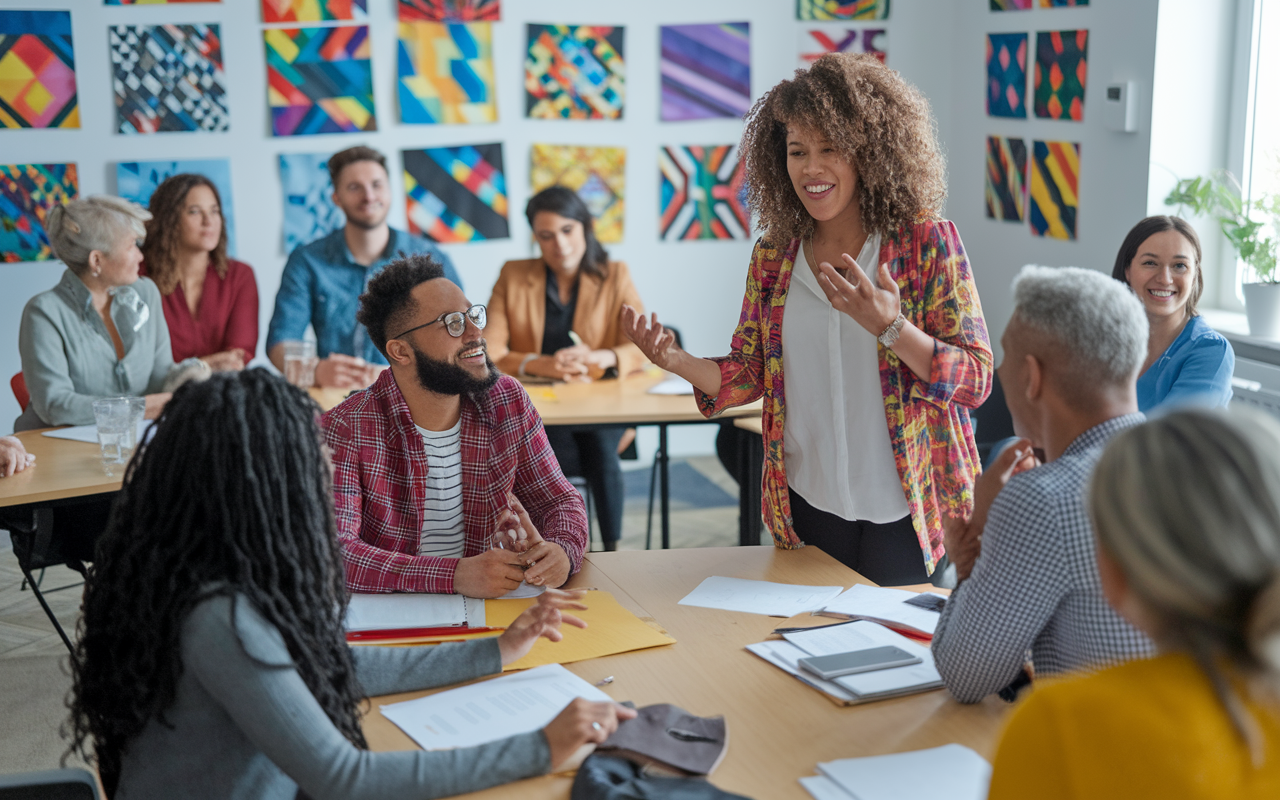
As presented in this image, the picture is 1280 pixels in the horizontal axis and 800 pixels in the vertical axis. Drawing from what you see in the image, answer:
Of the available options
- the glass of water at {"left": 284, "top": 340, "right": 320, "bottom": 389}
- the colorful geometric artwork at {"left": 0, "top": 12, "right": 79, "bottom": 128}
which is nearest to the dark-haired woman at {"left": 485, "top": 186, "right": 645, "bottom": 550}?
the glass of water at {"left": 284, "top": 340, "right": 320, "bottom": 389}

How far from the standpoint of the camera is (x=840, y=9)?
5.82 m

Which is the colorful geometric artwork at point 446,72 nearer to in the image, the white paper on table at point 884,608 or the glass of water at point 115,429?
the glass of water at point 115,429

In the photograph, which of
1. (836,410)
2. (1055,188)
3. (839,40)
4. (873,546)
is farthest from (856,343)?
(839,40)

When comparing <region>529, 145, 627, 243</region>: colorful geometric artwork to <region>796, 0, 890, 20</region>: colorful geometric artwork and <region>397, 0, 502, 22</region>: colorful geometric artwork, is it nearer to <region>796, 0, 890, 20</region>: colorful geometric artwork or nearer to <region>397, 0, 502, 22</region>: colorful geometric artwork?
<region>397, 0, 502, 22</region>: colorful geometric artwork

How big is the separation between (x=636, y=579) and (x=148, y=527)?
1.07 m

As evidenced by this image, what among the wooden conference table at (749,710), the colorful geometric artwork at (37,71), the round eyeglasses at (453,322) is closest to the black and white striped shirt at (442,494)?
the round eyeglasses at (453,322)

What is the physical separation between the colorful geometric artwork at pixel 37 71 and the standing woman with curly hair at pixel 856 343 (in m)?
3.90

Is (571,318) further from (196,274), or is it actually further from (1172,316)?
(1172,316)

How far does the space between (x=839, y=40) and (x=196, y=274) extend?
346 cm

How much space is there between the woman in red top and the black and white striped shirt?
2103 millimetres

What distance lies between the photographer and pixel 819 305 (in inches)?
91.7

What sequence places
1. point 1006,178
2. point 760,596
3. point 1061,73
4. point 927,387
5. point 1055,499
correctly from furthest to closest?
1. point 1006,178
2. point 1061,73
3. point 927,387
4. point 760,596
5. point 1055,499

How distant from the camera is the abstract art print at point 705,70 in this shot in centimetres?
572

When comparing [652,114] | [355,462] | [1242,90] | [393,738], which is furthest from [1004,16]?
[393,738]
